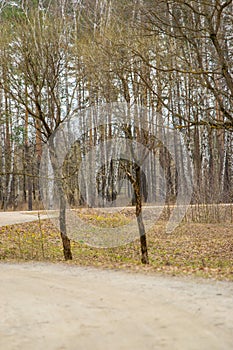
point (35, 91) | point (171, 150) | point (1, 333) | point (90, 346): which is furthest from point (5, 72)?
point (171, 150)

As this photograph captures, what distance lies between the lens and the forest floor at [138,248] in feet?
38.0

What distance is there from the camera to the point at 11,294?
7098mm

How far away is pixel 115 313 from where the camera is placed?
5543 millimetres

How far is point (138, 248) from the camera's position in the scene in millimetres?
15547

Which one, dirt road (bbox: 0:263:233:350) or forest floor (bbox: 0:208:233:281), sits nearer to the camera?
dirt road (bbox: 0:263:233:350)

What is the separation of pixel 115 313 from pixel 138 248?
10.1m

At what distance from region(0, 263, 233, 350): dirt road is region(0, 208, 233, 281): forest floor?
63.9 inches

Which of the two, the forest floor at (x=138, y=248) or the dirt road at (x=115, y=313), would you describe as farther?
the forest floor at (x=138, y=248)

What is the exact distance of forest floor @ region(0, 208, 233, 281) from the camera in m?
11.6

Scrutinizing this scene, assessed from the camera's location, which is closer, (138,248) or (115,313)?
(115,313)

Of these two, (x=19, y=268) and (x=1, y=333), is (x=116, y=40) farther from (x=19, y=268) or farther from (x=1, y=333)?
(x=1, y=333)

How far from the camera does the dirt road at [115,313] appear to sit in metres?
4.54

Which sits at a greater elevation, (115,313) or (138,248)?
(115,313)

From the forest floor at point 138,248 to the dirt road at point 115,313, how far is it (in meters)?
1.62
